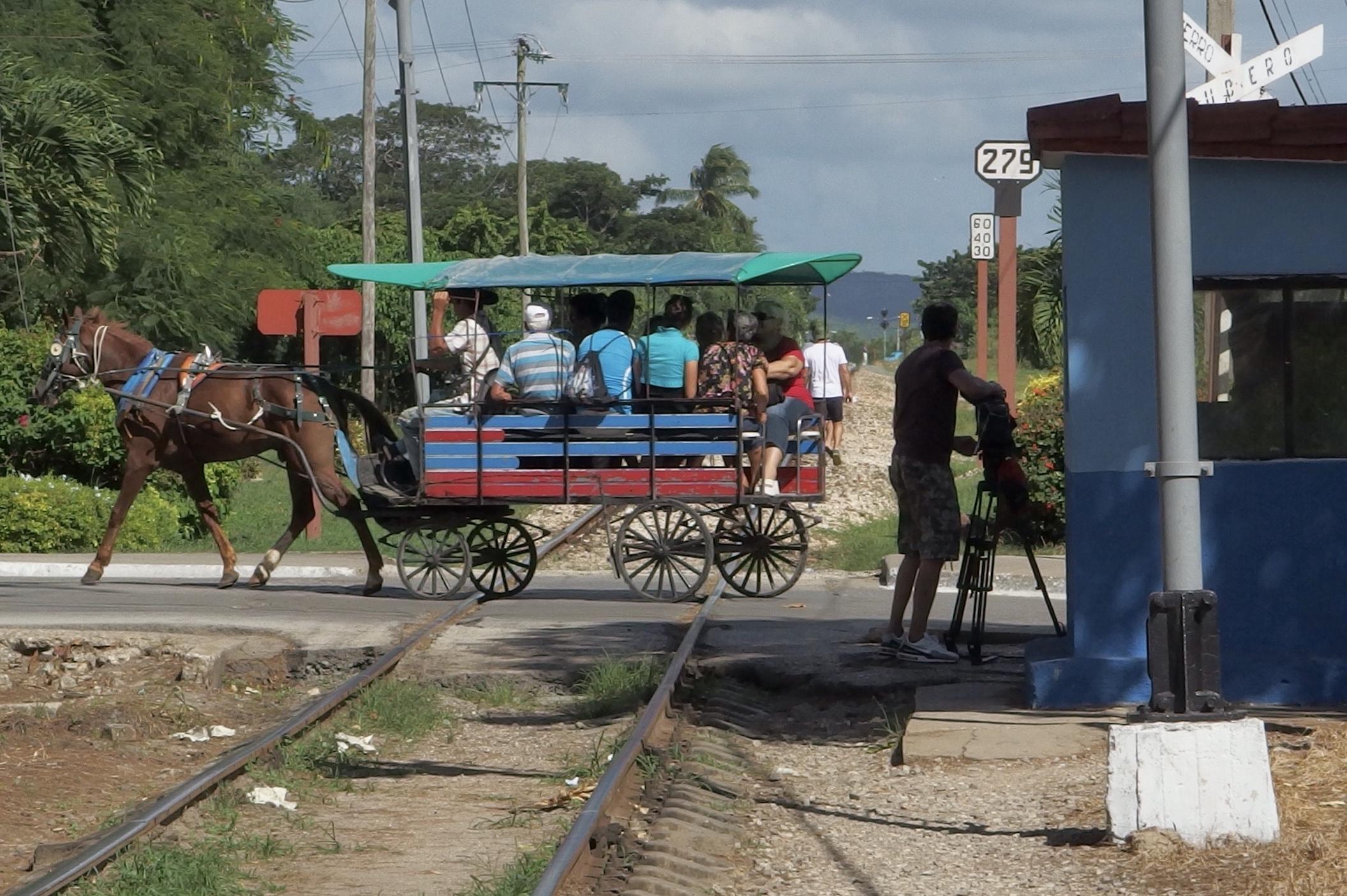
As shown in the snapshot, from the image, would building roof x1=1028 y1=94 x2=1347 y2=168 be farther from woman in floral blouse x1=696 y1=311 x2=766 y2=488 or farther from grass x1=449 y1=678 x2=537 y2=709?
woman in floral blouse x1=696 y1=311 x2=766 y2=488

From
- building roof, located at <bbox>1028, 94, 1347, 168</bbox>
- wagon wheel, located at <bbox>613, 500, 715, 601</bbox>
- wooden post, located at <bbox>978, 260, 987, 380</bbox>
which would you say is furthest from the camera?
wooden post, located at <bbox>978, 260, 987, 380</bbox>

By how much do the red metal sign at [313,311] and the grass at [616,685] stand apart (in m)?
7.22

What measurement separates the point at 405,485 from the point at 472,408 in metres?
0.98

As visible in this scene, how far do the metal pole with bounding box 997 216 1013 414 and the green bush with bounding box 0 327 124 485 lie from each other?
405 inches

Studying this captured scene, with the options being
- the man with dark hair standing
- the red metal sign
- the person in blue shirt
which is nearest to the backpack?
the person in blue shirt

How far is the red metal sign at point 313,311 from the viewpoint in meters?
16.8

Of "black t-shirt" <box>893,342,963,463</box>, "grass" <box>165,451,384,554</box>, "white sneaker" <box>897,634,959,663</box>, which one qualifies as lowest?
"white sneaker" <box>897,634,959,663</box>

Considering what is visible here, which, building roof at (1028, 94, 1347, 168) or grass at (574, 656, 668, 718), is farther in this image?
grass at (574, 656, 668, 718)

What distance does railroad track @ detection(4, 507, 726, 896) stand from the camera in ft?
18.8

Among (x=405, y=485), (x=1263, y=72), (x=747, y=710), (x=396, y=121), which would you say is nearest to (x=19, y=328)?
(x=405, y=485)

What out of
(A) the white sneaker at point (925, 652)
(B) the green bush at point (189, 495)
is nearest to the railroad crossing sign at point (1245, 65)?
(A) the white sneaker at point (925, 652)

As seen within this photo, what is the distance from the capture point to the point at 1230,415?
8359 mm

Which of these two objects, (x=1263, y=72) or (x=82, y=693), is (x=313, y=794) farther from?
(x=1263, y=72)

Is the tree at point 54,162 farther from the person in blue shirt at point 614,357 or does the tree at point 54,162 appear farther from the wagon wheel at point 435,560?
the person in blue shirt at point 614,357
